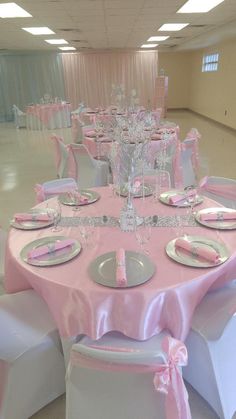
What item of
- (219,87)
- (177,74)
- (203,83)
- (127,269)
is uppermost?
(177,74)

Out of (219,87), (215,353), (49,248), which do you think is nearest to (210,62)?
(219,87)

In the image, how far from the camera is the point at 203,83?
1232 cm

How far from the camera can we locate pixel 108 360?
1038 millimetres

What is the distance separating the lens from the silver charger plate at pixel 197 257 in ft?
5.04

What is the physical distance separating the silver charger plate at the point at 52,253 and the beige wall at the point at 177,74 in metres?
14.6

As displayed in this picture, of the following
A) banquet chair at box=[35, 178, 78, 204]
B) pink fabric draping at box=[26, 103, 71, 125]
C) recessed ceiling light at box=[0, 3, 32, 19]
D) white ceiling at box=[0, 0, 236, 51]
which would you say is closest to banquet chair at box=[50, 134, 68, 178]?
banquet chair at box=[35, 178, 78, 204]

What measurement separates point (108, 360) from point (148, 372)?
0.16m

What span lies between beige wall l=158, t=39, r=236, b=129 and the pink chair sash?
7.29 metres

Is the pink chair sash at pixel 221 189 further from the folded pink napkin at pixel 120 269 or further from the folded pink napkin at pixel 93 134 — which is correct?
the folded pink napkin at pixel 93 134

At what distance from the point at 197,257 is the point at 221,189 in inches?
48.4

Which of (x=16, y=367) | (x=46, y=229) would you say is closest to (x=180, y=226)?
(x=46, y=229)

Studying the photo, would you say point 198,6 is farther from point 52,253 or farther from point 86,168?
point 52,253

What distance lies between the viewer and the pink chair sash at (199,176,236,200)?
102 inches

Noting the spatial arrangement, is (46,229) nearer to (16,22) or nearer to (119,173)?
(119,173)
